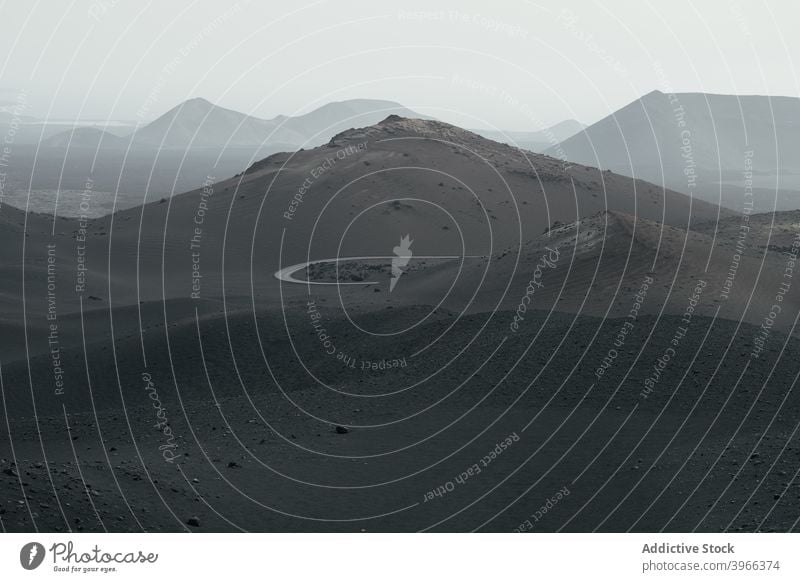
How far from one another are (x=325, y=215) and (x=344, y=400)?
44836 mm

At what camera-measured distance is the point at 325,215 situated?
227ft

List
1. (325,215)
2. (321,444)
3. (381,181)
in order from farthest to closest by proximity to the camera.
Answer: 1. (381,181)
2. (325,215)
3. (321,444)

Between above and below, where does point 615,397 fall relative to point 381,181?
below

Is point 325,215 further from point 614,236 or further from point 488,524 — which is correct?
point 488,524

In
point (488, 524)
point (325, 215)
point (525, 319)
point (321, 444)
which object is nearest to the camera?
point (488, 524)

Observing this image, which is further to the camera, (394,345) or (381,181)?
(381,181)

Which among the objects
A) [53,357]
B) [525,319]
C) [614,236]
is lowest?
[53,357]

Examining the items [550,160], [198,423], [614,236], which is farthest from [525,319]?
[550,160]

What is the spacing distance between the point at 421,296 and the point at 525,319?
10.2 meters

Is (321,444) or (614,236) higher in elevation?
(614,236)

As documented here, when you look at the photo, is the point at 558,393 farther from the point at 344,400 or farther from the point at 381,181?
the point at 381,181

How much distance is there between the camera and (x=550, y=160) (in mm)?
93812

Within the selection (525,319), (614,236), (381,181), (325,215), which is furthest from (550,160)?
(525,319)

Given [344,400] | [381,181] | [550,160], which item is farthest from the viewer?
[550,160]
